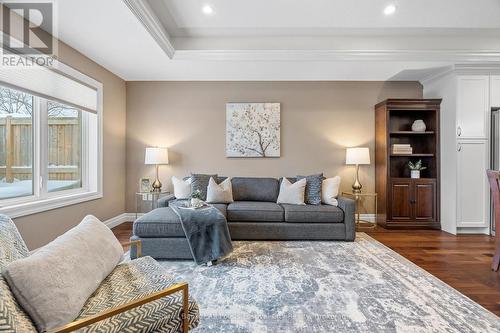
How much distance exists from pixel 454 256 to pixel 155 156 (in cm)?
442

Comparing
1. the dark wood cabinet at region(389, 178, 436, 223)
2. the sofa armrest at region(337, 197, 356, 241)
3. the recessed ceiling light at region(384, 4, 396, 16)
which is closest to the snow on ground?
the sofa armrest at region(337, 197, 356, 241)

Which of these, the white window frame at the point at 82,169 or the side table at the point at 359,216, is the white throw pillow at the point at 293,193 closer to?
the side table at the point at 359,216

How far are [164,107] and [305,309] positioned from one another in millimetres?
4079

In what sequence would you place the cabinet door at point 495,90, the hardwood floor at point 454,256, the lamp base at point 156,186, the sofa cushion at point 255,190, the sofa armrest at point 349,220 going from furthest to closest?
the lamp base at point 156,186 → the sofa cushion at point 255,190 → the cabinet door at point 495,90 → the sofa armrest at point 349,220 → the hardwood floor at point 454,256

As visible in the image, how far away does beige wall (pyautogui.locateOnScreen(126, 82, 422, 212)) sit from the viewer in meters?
4.70

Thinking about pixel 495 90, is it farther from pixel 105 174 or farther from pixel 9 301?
pixel 105 174

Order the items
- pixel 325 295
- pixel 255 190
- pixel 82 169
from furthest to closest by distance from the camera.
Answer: pixel 255 190
pixel 82 169
pixel 325 295

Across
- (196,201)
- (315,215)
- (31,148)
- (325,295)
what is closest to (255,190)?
(315,215)

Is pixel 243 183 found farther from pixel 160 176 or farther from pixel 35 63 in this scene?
pixel 35 63

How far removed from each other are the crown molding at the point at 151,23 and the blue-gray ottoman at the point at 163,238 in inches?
86.4

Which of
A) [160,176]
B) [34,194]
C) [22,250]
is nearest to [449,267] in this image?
[22,250]

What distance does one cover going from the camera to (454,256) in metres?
3.09

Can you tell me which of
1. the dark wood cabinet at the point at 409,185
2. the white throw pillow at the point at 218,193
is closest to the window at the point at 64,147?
the white throw pillow at the point at 218,193

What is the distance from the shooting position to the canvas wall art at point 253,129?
15.4 feet
